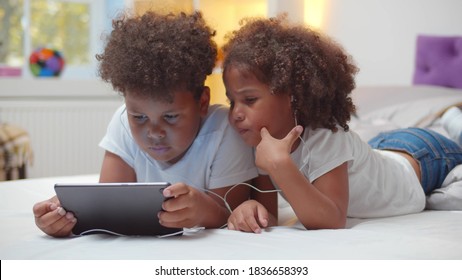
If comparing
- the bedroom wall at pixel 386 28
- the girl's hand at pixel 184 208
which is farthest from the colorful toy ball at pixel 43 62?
the girl's hand at pixel 184 208

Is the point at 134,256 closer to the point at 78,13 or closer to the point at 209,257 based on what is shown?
the point at 209,257

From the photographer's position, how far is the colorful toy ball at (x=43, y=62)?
2.87 metres

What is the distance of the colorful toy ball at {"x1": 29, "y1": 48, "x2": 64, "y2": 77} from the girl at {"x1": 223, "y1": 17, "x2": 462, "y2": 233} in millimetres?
1954

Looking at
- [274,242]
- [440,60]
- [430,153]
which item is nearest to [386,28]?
[440,60]

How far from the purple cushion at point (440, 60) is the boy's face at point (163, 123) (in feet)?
4.85

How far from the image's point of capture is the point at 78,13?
3.11 meters

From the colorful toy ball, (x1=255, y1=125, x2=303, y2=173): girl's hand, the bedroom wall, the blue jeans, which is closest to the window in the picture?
the colorful toy ball

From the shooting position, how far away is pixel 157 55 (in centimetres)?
101

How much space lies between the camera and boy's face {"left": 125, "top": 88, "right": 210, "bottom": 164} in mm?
1007

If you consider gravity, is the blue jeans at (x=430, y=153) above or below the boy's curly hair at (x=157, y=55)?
below

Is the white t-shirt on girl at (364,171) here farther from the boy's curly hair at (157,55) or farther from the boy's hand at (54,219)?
the boy's hand at (54,219)

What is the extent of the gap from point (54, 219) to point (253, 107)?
38 cm

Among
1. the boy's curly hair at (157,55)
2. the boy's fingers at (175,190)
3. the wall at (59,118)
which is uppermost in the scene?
the boy's curly hair at (157,55)

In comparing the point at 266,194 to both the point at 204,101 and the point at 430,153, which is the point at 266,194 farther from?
the point at 430,153
